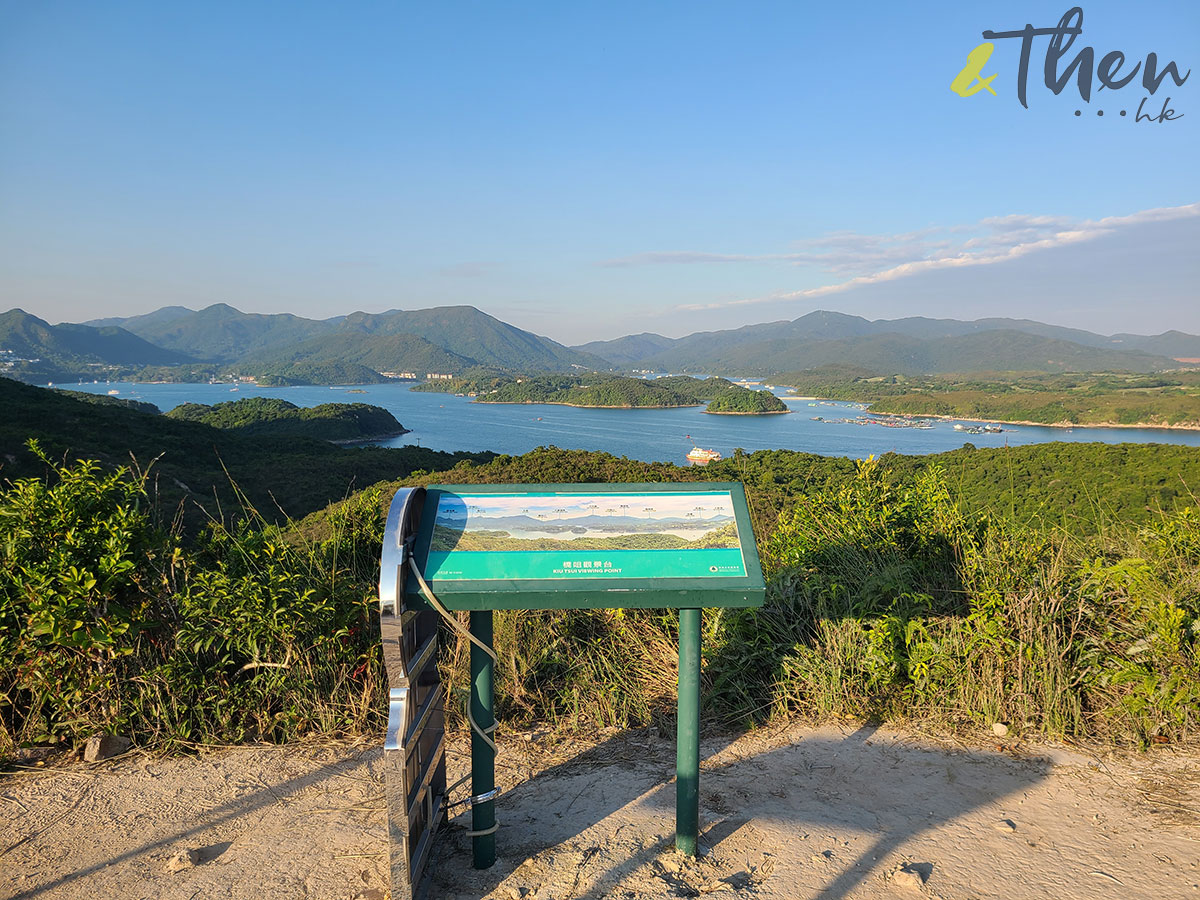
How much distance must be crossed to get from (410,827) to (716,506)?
1297 millimetres

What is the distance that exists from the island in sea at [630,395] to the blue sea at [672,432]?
339 centimetres

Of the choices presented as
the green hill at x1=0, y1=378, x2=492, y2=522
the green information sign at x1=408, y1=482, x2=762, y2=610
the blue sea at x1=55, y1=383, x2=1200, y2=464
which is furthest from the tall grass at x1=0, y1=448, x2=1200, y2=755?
the blue sea at x1=55, y1=383, x2=1200, y2=464

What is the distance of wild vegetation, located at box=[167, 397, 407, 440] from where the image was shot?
61.3m

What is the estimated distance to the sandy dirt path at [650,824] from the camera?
204cm

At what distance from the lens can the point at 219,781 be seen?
2.58 metres

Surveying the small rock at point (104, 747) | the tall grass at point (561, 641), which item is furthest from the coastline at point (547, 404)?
the small rock at point (104, 747)

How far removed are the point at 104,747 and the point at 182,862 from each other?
94 centimetres

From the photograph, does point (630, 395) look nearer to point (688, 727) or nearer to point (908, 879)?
point (688, 727)

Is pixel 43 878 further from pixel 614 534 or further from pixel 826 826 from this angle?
pixel 826 826

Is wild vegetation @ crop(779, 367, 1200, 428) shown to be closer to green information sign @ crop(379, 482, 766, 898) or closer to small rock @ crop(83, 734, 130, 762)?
green information sign @ crop(379, 482, 766, 898)

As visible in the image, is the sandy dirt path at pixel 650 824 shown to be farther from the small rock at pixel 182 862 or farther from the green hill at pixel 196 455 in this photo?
the green hill at pixel 196 455

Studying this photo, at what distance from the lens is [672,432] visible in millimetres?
83438

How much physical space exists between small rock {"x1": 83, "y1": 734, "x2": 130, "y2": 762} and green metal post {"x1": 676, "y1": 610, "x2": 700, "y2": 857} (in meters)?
2.23

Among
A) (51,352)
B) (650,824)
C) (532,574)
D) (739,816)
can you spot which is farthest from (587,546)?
(51,352)
